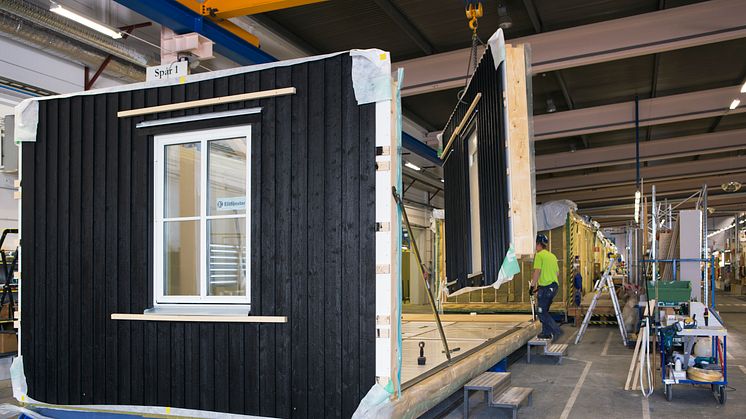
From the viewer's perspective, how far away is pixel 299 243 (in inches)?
200

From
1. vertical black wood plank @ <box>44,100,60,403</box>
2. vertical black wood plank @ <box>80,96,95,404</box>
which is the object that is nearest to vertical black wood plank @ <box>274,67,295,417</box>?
vertical black wood plank @ <box>80,96,95,404</box>

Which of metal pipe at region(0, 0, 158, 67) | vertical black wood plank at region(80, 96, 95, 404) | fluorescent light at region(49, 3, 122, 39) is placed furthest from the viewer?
metal pipe at region(0, 0, 158, 67)

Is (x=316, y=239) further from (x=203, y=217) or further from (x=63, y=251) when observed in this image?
(x=63, y=251)

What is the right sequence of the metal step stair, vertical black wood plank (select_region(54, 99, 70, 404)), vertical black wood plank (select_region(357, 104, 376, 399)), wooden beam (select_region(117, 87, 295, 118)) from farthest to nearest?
the metal step stair
vertical black wood plank (select_region(54, 99, 70, 404))
wooden beam (select_region(117, 87, 295, 118))
vertical black wood plank (select_region(357, 104, 376, 399))

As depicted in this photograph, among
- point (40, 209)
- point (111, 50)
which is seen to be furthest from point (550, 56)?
point (40, 209)

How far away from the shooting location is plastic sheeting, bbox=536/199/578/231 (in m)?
16.1

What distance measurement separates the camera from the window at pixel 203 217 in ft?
17.8

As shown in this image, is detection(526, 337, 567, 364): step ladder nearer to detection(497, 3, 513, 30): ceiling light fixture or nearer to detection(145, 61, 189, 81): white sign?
detection(497, 3, 513, 30): ceiling light fixture

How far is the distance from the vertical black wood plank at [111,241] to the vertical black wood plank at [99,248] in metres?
0.03

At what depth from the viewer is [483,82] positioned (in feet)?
21.9

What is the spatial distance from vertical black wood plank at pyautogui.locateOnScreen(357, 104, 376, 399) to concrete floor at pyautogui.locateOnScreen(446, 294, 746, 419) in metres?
3.24

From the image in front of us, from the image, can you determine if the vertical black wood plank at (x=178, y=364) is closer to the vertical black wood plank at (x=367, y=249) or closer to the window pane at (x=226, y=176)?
the window pane at (x=226, y=176)

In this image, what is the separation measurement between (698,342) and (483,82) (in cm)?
453

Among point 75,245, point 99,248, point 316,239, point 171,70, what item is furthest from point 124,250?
point 171,70
